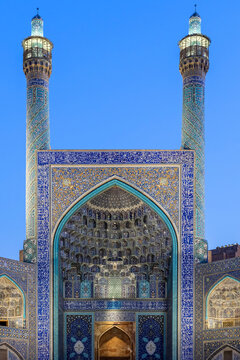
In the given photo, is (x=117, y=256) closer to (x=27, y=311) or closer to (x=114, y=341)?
(x=114, y=341)

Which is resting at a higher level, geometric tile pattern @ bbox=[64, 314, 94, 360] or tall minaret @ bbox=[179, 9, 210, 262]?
tall minaret @ bbox=[179, 9, 210, 262]

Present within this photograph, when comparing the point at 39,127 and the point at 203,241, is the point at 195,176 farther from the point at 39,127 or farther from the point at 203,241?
the point at 39,127

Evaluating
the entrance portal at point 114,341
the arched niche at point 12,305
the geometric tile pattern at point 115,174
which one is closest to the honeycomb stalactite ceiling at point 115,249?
the geometric tile pattern at point 115,174

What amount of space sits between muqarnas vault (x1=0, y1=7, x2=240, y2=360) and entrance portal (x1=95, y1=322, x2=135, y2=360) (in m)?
0.02

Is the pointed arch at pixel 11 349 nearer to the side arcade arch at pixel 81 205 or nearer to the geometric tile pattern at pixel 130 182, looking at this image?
the geometric tile pattern at pixel 130 182

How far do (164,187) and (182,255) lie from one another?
1493mm

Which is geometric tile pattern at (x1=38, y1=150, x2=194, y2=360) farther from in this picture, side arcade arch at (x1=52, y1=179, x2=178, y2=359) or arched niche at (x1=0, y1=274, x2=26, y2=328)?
arched niche at (x1=0, y1=274, x2=26, y2=328)

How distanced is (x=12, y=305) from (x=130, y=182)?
355 cm

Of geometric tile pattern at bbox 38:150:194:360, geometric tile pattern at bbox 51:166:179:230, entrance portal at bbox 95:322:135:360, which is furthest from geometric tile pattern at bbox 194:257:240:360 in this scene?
entrance portal at bbox 95:322:135:360

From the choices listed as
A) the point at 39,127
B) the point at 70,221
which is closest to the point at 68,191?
the point at 70,221

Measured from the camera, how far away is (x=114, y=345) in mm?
14516

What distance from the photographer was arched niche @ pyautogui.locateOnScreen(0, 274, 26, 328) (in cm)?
1262

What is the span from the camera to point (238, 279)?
12188 millimetres

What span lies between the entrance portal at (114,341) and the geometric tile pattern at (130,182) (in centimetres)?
190
